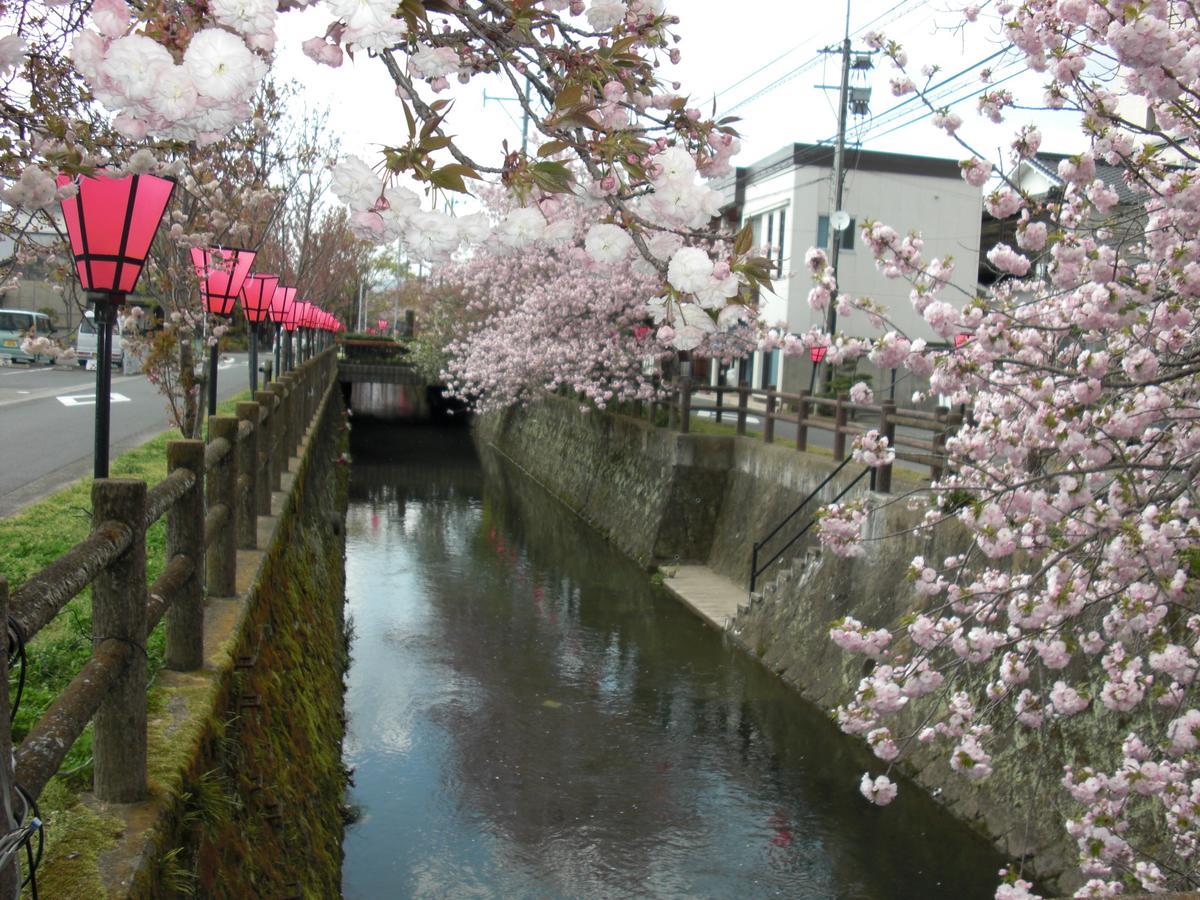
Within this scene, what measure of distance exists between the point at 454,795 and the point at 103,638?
6446 mm

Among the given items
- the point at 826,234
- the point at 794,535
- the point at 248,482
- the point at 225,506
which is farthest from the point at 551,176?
the point at 826,234

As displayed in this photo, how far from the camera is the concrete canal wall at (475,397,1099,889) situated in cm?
798

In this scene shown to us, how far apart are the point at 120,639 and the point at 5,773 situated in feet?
3.38

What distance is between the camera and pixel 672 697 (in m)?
11.7

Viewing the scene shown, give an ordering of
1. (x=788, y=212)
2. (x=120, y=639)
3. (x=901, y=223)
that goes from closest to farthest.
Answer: (x=120, y=639)
(x=788, y=212)
(x=901, y=223)

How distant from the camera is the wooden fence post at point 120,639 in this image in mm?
2992

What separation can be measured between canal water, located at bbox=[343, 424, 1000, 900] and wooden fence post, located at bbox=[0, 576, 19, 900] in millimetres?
5640

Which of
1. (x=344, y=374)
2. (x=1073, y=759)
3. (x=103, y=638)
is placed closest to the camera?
(x=103, y=638)

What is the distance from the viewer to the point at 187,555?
4059 millimetres

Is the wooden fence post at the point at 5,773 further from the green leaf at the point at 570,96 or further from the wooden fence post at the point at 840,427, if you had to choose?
the wooden fence post at the point at 840,427

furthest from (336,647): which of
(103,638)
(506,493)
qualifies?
(506,493)

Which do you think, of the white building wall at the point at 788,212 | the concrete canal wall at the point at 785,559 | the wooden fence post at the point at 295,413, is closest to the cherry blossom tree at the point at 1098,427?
the concrete canal wall at the point at 785,559

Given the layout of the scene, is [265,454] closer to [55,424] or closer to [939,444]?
[939,444]

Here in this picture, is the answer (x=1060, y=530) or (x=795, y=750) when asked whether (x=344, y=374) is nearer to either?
(x=795, y=750)
